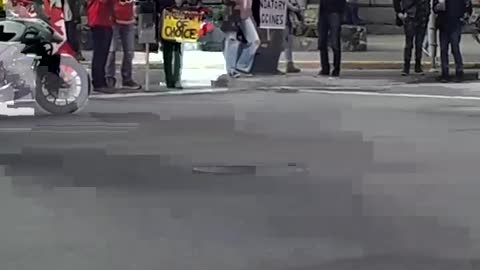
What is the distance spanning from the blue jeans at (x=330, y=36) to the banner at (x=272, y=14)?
618 mm

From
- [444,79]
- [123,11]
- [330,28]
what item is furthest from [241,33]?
[444,79]

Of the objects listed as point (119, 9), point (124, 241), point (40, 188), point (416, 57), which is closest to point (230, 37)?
point (119, 9)

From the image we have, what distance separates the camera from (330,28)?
19.4 m

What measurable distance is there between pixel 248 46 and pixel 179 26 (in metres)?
1.61

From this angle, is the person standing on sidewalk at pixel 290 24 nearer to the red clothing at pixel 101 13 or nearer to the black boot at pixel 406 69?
the black boot at pixel 406 69

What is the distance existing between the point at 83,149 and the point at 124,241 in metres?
3.83

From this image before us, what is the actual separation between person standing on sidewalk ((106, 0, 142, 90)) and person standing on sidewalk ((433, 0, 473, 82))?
4.87 meters

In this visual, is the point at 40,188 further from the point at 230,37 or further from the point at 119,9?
the point at 230,37

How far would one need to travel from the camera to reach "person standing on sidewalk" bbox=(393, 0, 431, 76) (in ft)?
66.6

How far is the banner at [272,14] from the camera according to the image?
19172 mm

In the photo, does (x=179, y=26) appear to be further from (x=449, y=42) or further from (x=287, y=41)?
(x=449, y=42)

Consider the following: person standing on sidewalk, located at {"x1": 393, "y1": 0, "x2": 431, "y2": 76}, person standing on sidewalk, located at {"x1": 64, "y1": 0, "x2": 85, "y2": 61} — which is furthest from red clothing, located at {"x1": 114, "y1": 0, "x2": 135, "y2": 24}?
person standing on sidewalk, located at {"x1": 393, "y1": 0, "x2": 431, "y2": 76}

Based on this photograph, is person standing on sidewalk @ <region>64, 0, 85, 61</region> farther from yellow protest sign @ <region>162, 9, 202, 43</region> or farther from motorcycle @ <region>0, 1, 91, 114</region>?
motorcycle @ <region>0, 1, 91, 114</region>

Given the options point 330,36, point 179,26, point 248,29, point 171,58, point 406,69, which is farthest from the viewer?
point 406,69
